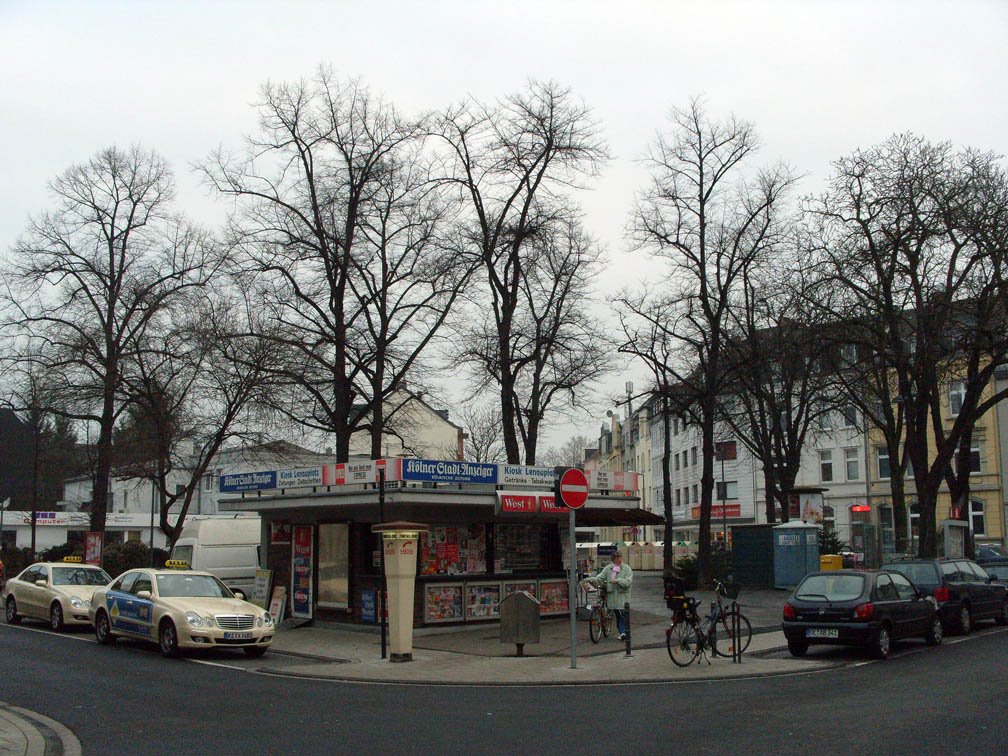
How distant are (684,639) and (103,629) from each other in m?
11.5

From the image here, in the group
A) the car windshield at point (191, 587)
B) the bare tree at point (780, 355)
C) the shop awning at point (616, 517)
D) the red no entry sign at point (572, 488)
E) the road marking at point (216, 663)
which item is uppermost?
the bare tree at point (780, 355)

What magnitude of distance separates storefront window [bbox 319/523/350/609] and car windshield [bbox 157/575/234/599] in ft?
12.0

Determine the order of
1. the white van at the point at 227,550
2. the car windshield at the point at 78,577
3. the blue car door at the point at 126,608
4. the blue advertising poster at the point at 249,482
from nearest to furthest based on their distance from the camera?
the blue car door at the point at 126,608 → the blue advertising poster at the point at 249,482 → the car windshield at the point at 78,577 → the white van at the point at 227,550

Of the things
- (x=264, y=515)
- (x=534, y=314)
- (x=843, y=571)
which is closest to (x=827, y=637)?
(x=843, y=571)

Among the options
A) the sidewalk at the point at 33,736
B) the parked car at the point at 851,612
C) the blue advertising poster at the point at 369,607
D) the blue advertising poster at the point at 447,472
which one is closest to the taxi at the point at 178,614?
the blue advertising poster at the point at 369,607

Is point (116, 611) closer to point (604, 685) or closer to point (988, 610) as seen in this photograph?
point (604, 685)

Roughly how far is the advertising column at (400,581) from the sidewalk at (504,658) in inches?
14.3

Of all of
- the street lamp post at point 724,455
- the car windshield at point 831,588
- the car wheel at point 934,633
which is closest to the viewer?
the car windshield at point 831,588

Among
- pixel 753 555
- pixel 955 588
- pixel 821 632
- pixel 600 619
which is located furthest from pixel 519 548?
pixel 753 555

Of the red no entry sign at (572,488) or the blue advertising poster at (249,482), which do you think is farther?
the blue advertising poster at (249,482)

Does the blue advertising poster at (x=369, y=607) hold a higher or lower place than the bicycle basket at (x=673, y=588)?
lower

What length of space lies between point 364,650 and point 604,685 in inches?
252

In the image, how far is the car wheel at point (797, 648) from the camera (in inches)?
679

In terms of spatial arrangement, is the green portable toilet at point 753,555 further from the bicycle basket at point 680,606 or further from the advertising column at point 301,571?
the bicycle basket at point 680,606
